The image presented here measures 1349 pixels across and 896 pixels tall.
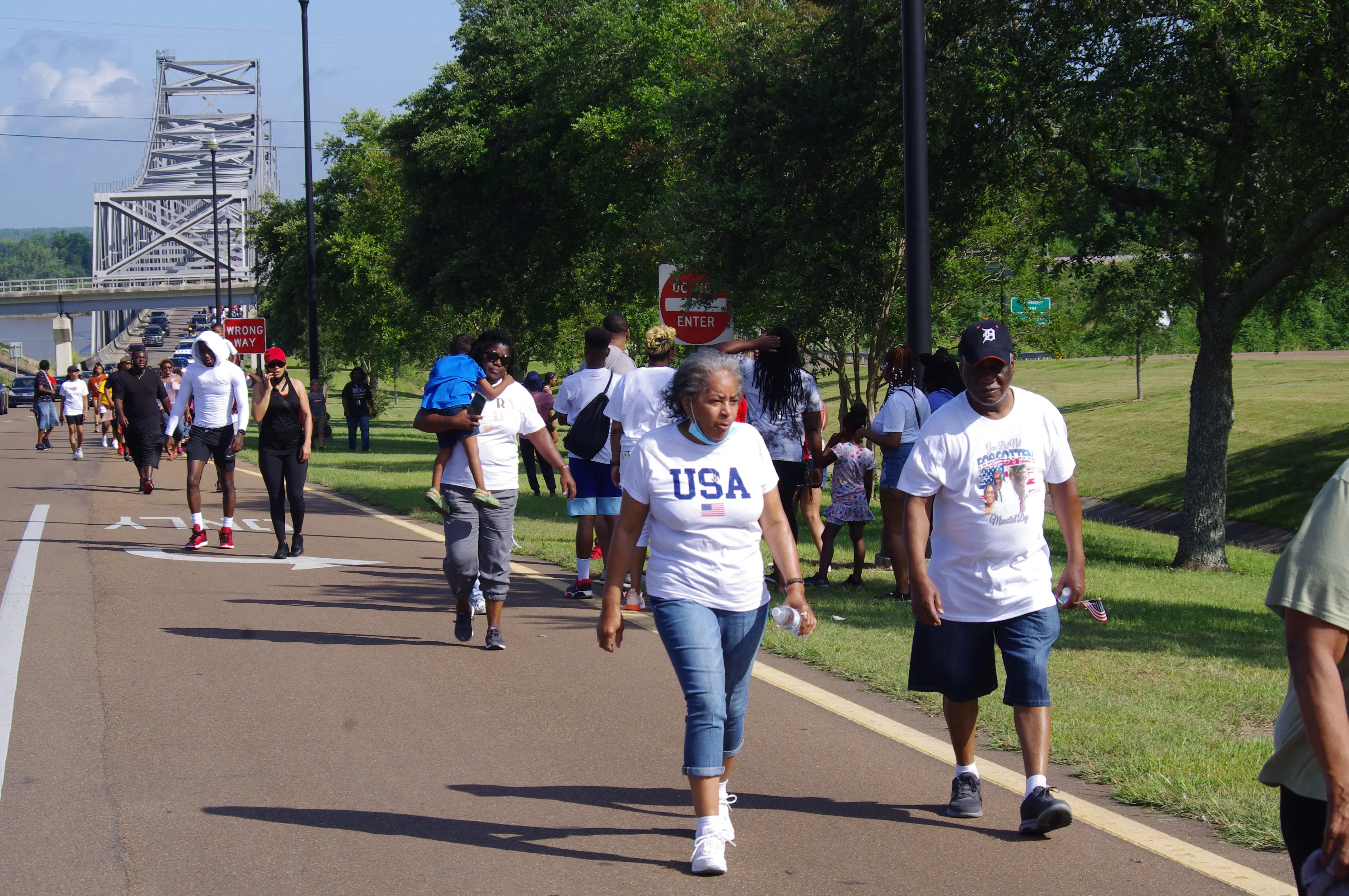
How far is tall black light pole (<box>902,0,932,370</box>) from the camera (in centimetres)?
1066

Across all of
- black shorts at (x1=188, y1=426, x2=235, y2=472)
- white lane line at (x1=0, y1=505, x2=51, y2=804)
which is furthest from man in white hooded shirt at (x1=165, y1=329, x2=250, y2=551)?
white lane line at (x1=0, y1=505, x2=51, y2=804)

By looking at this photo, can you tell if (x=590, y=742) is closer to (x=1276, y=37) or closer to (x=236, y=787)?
(x=236, y=787)

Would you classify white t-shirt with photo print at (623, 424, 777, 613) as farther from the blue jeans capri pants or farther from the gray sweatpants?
the gray sweatpants

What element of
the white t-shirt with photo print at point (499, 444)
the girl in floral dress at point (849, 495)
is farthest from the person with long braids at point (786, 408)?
the white t-shirt with photo print at point (499, 444)

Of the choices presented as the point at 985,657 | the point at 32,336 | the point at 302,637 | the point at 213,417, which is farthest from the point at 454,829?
the point at 32,336

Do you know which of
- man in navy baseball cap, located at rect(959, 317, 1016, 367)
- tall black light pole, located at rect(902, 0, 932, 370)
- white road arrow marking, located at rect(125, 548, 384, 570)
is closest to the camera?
man in navy baseball cap, located at rect(959, 317, 1016, 367)

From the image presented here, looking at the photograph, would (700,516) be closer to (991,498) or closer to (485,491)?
(991,498)

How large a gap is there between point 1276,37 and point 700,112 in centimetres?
723

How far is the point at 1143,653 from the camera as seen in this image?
802cm

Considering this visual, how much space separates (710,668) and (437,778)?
1.65m

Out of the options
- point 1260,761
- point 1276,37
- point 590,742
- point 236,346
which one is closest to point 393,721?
point 590,742

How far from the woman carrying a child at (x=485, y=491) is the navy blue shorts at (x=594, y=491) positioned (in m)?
1.20

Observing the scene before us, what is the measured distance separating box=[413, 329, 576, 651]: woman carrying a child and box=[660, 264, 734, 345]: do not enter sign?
4.43m

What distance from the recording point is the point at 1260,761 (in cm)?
543
